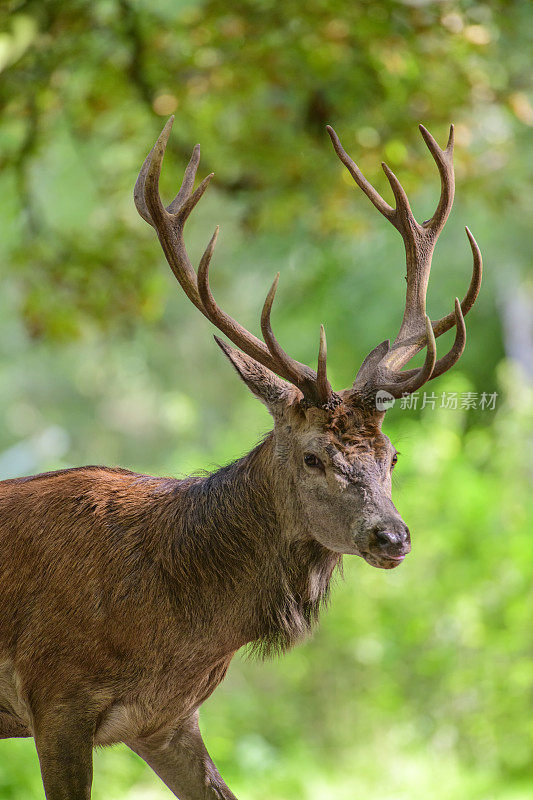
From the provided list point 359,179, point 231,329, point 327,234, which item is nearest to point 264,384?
point 231,329

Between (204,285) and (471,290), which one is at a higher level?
(204,285)

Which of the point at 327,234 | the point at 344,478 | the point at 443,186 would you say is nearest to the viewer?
the point at 344,478

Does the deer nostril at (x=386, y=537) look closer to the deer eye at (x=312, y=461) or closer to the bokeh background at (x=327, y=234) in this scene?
the deer eye at (x=312, y=461)

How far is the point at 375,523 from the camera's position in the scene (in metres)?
2.83

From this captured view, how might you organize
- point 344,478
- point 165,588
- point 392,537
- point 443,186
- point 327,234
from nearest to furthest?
1. point 392,537
2. point 344,478
3. point 165,588
4. point 443,186
5. point 327,234

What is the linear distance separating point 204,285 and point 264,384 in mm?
356

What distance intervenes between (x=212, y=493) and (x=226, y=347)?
1.55ft

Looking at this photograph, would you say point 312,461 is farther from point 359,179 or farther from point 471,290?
point 359,179

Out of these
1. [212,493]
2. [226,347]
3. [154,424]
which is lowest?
[212,493]

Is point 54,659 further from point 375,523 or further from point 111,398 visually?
point 111,398

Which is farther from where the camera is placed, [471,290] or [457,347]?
[471,290]

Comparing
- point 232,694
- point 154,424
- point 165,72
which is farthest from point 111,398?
point 165,72

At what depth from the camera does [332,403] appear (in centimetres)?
304

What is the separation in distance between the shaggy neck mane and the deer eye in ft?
0.45
